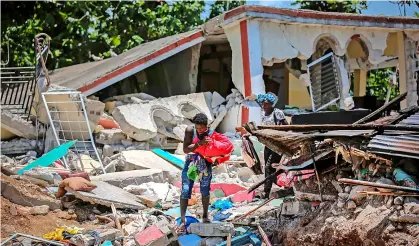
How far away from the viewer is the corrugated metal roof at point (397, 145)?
5.17 meters

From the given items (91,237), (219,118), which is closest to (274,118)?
(91,237)

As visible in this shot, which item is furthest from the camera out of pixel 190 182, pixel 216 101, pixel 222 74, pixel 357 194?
pixel 222 74

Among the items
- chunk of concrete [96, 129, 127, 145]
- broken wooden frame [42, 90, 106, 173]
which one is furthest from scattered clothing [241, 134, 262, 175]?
chunk of concrete [96, 129, 127, 145]

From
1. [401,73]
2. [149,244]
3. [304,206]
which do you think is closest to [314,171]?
[304,206]

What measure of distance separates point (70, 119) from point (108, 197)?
4053 mm

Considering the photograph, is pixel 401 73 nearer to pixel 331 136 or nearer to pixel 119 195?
pixel 119 195

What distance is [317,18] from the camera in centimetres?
1341

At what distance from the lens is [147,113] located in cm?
1295

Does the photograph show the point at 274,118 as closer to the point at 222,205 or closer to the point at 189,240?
the point at 222,205

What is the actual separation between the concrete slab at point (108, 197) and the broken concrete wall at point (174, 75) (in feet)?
20.0

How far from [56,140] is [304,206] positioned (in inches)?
269

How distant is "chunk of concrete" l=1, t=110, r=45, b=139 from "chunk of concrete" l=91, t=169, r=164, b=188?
3.09 meters

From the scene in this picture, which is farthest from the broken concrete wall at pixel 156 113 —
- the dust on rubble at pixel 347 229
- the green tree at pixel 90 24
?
the green tree at pixel 90 24

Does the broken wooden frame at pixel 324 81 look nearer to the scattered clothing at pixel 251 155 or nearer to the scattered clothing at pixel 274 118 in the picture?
the scattered clothing at pixel 274 118
